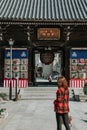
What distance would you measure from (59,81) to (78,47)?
61.6ft

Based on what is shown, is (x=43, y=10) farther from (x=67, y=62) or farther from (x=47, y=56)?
(x=67, y=62)

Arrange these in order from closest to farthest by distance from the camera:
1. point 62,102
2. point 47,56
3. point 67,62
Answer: point 62,102 → point 67,62 → point 47,56

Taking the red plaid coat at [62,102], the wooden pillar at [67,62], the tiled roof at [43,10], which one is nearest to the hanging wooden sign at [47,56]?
the wooden pillar at [67,62]

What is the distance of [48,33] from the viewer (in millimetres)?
29062

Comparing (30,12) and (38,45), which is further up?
(30,12)

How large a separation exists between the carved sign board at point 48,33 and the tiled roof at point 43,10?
107cm

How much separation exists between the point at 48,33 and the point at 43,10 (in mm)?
2510

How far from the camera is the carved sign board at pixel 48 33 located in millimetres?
28938

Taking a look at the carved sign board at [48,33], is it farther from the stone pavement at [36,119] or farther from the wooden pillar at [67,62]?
the stone pavement at [36,119]

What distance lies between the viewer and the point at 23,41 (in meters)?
29.4

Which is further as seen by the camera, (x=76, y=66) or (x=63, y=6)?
(x=63, y=6)

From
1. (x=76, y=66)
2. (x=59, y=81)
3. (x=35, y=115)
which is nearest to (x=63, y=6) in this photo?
(x=76, y=66)

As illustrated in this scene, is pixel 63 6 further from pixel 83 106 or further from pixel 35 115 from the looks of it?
pixel 35 115

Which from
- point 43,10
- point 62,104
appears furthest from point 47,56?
point 62,104
